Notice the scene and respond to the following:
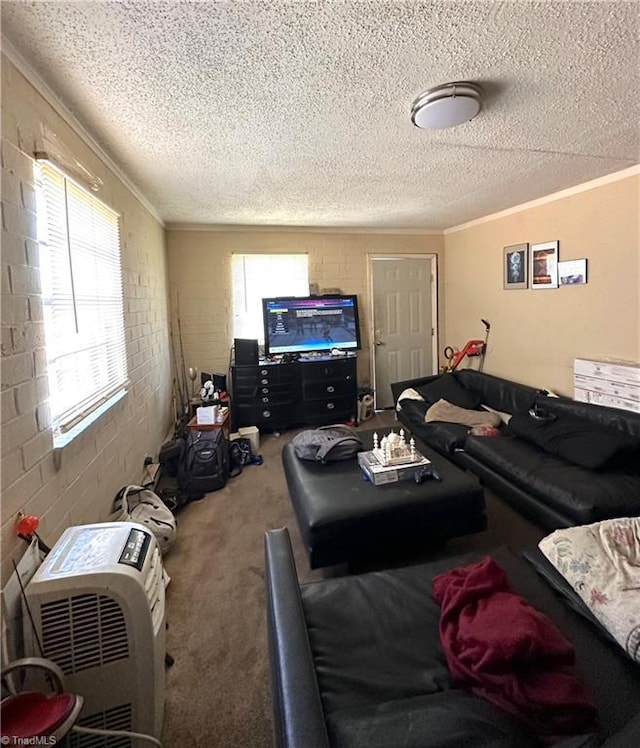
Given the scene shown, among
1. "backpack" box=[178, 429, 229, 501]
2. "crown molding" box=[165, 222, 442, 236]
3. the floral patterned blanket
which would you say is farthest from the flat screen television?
the floral patterned blanket

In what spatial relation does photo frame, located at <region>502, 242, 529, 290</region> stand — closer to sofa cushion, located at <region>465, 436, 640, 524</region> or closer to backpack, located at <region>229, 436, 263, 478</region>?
sofa cushion, located at <region>465, 436, 640, 524</region>

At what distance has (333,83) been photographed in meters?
1.63

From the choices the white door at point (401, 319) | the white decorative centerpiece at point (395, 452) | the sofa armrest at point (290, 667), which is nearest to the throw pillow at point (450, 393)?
the white door at point (401, 319)

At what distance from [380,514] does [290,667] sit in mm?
1006

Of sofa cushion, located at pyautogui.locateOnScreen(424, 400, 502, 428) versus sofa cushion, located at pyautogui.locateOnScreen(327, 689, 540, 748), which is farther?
sofa cushion, located at pyautogui.locateOnScreen(424, 400, 502, 428)

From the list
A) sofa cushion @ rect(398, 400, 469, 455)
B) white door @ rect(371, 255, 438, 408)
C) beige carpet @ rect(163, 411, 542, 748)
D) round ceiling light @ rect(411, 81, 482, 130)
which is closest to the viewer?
beige carpet @ rect(163, 411, 542, 748)

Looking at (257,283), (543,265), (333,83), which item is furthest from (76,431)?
(543,265)

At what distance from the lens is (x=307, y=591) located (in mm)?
1452

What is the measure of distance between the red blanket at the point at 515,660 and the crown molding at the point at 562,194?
3300 mm

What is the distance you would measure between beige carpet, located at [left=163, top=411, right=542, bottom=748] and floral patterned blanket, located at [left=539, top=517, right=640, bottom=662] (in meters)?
0.78

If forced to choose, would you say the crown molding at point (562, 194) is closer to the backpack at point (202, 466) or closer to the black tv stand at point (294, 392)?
the black tv stand at point (294, 392)

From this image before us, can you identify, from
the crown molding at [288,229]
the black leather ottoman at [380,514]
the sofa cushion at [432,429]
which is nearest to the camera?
the black leather ottoman at [380,514]

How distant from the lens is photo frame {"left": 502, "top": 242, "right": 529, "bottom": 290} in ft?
13.0

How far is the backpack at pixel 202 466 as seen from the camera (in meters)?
3.02
